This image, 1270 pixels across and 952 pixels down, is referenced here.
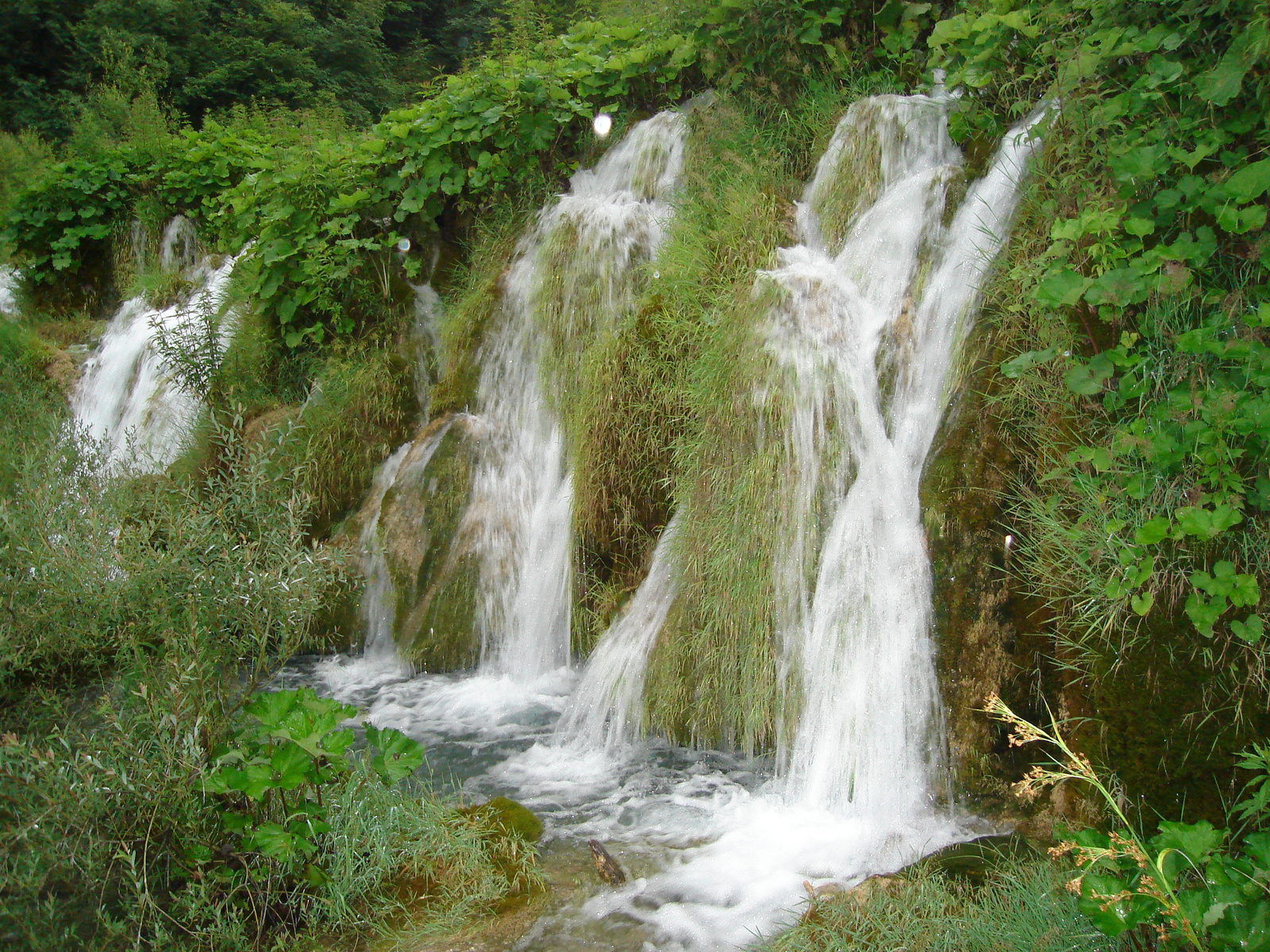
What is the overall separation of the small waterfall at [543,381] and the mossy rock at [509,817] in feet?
5.87

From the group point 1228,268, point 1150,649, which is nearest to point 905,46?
point 1228,268

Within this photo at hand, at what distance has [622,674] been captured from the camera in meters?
4.29

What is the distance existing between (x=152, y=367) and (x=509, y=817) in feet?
22.3

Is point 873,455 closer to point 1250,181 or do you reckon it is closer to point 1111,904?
point 1250,181

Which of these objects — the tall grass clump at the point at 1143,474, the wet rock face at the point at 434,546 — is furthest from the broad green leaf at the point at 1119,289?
the wet rock face at the point at 434,546

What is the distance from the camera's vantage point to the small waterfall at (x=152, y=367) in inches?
288

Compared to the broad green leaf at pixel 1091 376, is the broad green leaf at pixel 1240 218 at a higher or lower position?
higher

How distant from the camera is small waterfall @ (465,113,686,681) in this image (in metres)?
5.30

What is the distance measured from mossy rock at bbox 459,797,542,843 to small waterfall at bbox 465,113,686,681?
5.87 feet

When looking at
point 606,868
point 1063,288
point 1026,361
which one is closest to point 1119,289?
point 1063,288

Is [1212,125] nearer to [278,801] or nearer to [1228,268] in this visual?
[1228,268]

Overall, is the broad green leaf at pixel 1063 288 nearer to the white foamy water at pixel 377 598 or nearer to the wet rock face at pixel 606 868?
the wet rock face at pixel 606 868

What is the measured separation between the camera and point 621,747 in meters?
4.12

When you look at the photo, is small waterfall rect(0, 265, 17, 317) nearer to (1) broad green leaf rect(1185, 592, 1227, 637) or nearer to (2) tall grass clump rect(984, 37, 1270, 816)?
(2) tall grass clump rect(984, 37, 1270, 816)
